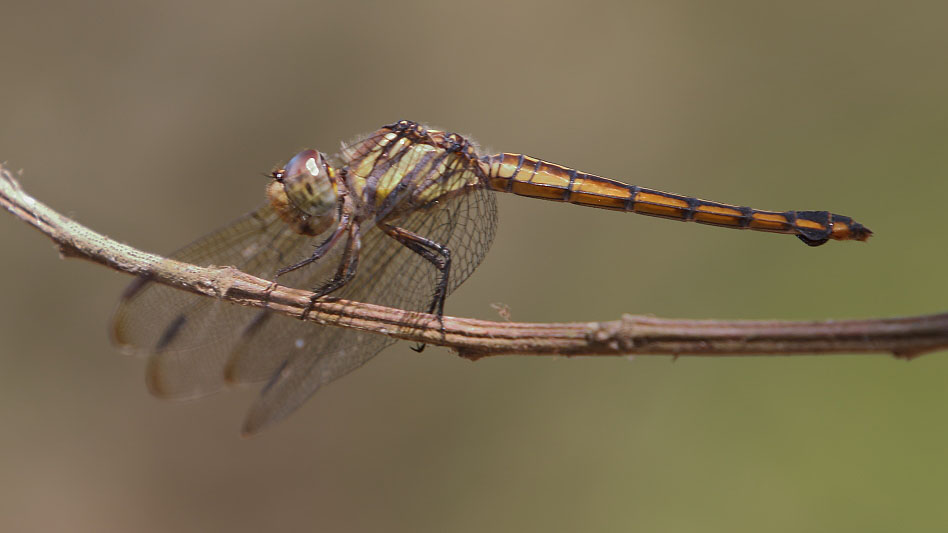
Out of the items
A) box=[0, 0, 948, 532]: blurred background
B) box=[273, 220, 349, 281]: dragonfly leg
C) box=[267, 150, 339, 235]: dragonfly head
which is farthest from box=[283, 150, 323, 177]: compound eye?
box=[0, 0, 948, 532]: blurred background

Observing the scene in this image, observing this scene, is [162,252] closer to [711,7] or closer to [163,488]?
[163,488]

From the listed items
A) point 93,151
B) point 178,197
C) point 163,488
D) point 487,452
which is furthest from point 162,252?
point 487,452

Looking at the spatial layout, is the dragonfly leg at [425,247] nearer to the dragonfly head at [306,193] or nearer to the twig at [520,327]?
the dragonfly head at [306,193]

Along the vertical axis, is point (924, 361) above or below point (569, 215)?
below

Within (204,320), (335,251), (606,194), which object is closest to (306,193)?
(335,251)

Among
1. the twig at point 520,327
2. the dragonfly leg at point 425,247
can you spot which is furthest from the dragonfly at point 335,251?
the twig at point 520,327

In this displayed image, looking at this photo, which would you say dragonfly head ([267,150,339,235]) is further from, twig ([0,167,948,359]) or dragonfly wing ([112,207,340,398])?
twig ([0,167,948,359])
